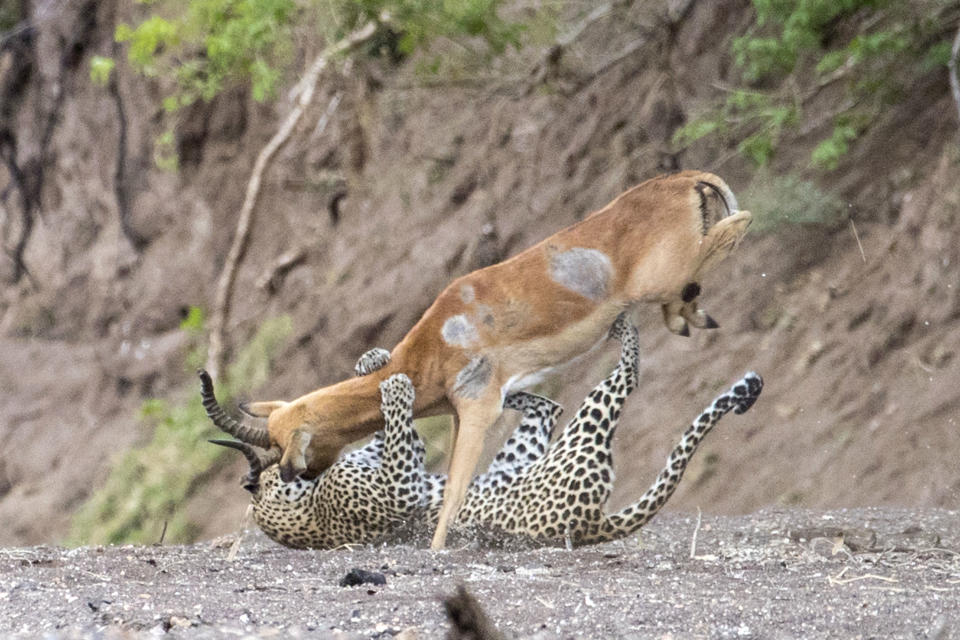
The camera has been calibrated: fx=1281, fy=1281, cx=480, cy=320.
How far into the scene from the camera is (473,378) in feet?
22.6

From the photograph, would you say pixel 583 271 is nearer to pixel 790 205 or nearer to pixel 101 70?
pixel 790 205

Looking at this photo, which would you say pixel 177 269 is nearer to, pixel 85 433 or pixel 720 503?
pixel 85 433

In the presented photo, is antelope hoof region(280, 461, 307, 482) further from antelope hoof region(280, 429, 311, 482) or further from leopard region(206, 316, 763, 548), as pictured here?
leopard region(206, 316, 763, 548)

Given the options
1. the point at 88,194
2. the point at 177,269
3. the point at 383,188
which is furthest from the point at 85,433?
the point at 383,188

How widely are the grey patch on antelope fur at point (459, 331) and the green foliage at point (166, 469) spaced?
6.45 meters

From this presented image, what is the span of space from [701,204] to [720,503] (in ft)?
11.5

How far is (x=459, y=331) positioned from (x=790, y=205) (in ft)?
14.4

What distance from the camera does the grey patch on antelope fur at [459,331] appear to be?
6883 mm

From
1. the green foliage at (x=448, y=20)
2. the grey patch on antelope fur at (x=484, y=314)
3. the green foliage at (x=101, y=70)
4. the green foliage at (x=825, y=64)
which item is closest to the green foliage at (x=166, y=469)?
the green foliage at (x=101, y=70)

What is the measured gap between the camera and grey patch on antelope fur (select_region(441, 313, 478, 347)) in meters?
6.88

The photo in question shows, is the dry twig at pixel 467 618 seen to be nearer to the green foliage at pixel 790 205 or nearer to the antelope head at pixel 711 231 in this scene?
the antelope head at pixel 711 231

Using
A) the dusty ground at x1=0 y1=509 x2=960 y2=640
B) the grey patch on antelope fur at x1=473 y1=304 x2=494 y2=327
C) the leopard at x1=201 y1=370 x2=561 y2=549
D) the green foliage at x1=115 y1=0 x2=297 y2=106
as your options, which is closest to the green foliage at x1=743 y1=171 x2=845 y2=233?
the dusty ground at x1=0 y1=509 x2=960 y2=640

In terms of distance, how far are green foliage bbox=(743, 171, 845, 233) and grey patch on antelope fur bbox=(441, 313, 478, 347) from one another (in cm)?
430

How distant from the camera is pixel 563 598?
4.82 meters
